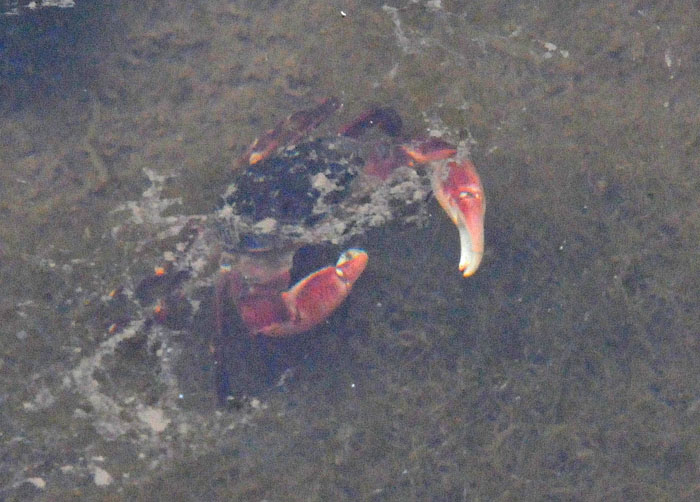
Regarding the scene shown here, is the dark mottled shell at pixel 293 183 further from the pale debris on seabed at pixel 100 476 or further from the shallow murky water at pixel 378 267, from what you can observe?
the pale debris on seabed at pixel 100 476

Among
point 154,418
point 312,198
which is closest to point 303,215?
point 312,198

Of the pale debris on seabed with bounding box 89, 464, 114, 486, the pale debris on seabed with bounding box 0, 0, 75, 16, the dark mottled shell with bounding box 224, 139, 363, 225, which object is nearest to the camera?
the pale debris on seabed with bounding box 89, 464, 114, 486

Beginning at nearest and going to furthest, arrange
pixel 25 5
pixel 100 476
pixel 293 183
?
pixel 100 476 < pixel 293 183 < pixel 25 5

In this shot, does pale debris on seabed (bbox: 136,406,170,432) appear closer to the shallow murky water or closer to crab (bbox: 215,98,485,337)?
the shallow murky water

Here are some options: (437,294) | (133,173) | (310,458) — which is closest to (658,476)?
(437,294)

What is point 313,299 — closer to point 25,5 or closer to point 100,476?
point 100,476

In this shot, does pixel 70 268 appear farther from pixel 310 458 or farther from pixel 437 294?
pixel 437 294

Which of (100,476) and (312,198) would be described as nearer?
(100,476)

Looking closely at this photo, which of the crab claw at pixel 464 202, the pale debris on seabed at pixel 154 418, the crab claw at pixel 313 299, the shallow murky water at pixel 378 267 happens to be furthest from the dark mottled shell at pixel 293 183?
the pale debris on seabed at pixel 154 418

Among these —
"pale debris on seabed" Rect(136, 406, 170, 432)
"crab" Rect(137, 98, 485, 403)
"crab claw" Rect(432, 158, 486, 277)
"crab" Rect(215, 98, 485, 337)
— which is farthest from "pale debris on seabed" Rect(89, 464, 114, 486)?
"crab claw" Rect(432, 158, 486, 277)
